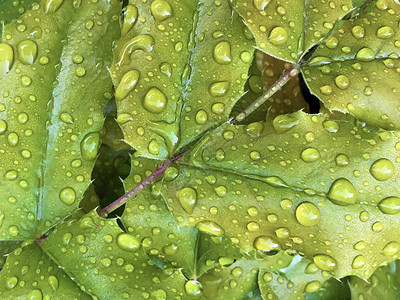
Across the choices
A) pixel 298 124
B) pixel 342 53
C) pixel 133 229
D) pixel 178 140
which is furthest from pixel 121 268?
pixel 342 53

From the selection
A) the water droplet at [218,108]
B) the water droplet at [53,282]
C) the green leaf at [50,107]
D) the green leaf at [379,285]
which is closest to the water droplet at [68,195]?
the green leaf at [50,107]

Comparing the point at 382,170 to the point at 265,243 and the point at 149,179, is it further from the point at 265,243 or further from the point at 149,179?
the point at 149,179

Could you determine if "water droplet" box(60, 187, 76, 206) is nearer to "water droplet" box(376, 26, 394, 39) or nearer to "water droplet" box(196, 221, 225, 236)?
"water droplet" box(196, 221, 225, 236)

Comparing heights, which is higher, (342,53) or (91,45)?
(91,45)

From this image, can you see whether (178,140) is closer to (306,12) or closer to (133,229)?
(133,229)

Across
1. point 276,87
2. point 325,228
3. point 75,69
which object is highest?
point 75,69

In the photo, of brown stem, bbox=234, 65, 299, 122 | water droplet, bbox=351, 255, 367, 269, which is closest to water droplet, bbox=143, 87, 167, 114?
brown stem, bbox=234, 65, 299, 122

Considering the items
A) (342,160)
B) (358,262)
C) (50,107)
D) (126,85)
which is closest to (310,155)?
(342,160)
